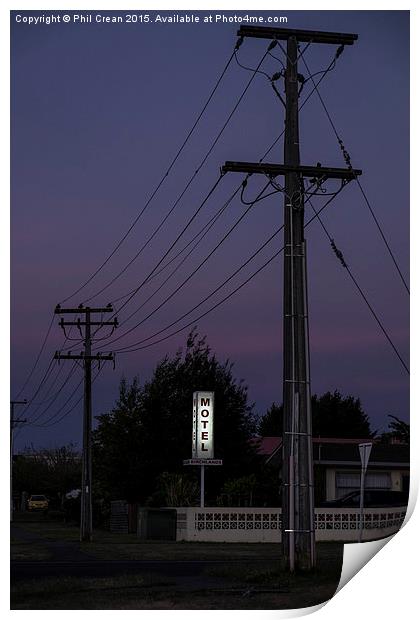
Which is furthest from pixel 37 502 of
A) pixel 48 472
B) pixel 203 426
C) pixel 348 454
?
pixel 203 426

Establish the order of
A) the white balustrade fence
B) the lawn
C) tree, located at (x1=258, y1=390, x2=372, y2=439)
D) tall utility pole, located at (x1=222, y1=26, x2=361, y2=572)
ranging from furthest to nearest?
tree, located at (x1=258, y1=390, x2=372, y2=439), the white balustrade fence, tall utility pole, located at (x1=222, y1=26, x2=361, y2=572), the lawn

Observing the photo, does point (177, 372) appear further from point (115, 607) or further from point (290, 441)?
point (115, 607)

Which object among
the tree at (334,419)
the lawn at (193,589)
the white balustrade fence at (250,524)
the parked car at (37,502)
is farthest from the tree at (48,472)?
the lawn at (193,589)

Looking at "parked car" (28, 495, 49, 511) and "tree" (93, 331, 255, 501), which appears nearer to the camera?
"tree" (93, 331, 255, 501)

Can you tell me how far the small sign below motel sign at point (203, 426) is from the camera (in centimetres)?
3300

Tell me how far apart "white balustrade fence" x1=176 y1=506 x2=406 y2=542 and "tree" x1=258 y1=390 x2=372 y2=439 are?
23259mm

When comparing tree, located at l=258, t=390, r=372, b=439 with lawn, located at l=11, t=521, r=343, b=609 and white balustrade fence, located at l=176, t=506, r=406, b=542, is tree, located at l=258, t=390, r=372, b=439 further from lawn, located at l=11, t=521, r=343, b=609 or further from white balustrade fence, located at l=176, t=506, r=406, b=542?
lawn, located at l=11, t=521, r=343, b=609

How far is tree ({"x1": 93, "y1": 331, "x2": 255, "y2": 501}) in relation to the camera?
121ft

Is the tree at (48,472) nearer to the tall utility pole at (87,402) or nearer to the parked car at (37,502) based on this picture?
the parked car at (37,502)

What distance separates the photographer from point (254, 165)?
57.6ft

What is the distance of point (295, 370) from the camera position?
16625 mm

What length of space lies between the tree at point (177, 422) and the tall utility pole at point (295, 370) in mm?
19375

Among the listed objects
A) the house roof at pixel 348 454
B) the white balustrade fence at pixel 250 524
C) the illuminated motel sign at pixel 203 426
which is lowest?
the white balustrade fence at pixel 250 524

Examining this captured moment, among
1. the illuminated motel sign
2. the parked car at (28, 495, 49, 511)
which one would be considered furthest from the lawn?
the parked car at (28, 495, 49, 511)
